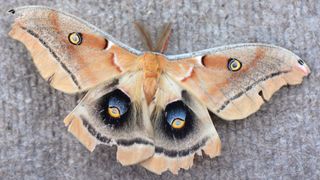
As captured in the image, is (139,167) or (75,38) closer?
(75,38)

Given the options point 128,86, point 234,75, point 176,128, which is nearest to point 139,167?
point 176,128

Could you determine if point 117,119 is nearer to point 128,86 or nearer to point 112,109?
point 112,109

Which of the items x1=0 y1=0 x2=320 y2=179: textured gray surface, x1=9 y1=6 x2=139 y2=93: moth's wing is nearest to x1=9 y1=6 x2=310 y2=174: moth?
x1=9 y1=6 x2=139 y2=93: moth's wing

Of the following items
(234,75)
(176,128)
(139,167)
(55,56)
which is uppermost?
(55,56)

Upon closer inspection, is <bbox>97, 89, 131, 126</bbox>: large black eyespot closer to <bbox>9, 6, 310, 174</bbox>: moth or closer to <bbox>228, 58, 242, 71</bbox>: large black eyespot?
<bbox>9, 6, 310, 174</bbox>: moth

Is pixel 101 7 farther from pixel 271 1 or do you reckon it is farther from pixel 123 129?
pixel 271 1

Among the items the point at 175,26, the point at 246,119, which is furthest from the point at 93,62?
the point at 246,119
